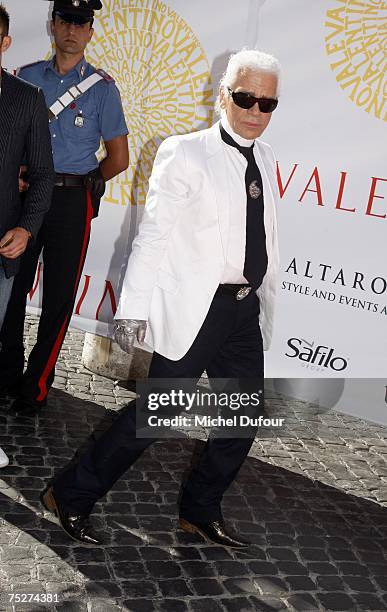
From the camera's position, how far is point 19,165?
4.96m

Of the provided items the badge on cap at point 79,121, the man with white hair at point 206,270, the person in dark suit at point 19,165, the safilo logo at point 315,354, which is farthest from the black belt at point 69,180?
the man with white hair at point 206,270

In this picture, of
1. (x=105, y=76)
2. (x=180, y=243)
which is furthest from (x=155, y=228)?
(x=105, y=76)

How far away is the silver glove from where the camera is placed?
4262 millimetres

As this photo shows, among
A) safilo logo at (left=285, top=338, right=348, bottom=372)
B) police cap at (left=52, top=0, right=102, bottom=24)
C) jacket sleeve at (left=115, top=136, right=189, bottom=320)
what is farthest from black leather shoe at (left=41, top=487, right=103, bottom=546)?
police cap at (left=52, top=0, right=102, bottom=24)

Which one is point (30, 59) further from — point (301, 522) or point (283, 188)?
point (301, 522)

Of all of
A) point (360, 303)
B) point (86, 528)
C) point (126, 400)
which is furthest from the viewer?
point (126, 400)

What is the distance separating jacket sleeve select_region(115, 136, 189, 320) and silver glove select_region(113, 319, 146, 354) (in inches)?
1.0

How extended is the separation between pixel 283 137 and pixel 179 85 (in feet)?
2.43

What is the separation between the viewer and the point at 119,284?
257 inches

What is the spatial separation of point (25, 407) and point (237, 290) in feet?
6.76

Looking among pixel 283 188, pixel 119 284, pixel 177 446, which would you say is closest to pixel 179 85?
pixel 283 188

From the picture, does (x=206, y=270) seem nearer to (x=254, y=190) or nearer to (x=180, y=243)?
(x=180, y=243)

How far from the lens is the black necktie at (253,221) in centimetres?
441

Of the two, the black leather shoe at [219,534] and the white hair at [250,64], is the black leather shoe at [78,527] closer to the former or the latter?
the black leather shoe at [219,534]
